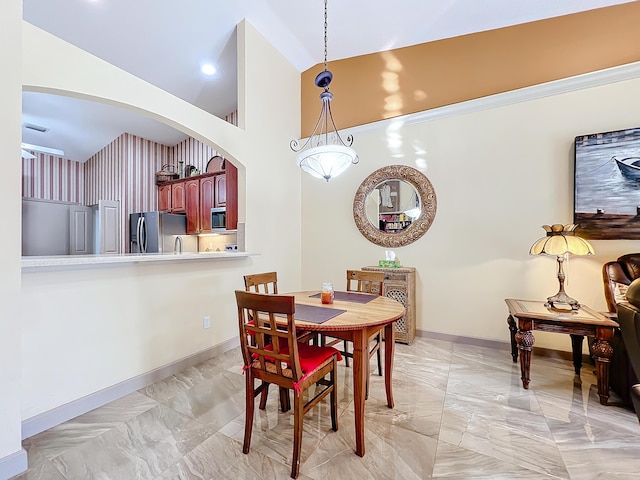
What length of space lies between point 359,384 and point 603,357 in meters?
1.91

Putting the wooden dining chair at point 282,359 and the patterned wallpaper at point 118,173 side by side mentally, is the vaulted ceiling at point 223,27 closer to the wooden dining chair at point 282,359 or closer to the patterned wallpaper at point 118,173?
the patterned wallpaper at point 118,173

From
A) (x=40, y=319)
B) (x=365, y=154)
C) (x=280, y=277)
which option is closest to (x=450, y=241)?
(x=365, y=154)

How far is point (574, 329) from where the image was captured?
7.04 feet

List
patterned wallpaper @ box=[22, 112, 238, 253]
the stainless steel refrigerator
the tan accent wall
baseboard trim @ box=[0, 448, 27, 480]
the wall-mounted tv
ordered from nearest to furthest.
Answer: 1. baseboard trim @ box=[0, 448, 27, 480]
2. the wall-mounted tv
3. the tan accent wall
4. the stainless steel refrigerator
5. patterned wallpaper @ box=[22, 112, 238, 253]

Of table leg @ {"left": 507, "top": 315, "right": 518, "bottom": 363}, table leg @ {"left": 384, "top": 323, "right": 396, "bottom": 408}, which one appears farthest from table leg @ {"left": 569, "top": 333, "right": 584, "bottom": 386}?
table leg @ {"left": 384, "top": 323, "right": 396, "bottom": 408}

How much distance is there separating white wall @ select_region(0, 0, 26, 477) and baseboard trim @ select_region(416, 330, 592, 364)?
3552 mm

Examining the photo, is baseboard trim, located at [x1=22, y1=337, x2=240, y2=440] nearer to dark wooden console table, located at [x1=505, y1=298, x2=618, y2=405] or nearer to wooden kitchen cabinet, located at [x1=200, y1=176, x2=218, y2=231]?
wooden kitchen cabinet, located at [x1=200, y1=176, x2=218, y2=231]

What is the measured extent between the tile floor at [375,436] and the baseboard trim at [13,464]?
0.05m

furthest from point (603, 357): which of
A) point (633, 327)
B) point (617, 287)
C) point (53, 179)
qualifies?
point (53, 179)

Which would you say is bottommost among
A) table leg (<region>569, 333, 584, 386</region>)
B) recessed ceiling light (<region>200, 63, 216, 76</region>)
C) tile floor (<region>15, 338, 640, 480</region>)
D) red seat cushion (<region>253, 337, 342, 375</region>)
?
tile floor (<region>15, 338, 640, 480</region>)

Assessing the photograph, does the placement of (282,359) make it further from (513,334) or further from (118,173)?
(118,173)

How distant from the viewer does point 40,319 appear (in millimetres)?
1800

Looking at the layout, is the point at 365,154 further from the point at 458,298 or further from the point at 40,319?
the point at 40,319

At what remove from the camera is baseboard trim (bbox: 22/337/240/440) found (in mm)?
1779
